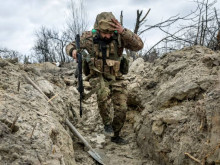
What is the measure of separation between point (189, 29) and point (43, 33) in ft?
68.6

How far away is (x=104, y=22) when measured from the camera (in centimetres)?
386

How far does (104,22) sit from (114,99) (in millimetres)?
1314

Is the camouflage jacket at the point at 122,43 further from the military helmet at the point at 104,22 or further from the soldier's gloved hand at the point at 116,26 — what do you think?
A: the military helmet at the point at 104,22

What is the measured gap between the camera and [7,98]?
2449 millimetres

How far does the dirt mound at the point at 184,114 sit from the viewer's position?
2199 millimetres

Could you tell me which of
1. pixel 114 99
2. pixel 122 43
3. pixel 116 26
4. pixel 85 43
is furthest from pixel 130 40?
pixel 114 99

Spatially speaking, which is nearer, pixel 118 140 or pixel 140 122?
pixel 140 122

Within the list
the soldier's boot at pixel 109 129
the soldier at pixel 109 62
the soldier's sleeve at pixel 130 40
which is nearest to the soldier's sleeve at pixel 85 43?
the soldier at pixel 109 62

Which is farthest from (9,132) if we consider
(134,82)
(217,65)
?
(134,82)

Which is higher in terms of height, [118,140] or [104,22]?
[104,22]

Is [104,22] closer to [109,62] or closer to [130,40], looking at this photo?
[130,40]

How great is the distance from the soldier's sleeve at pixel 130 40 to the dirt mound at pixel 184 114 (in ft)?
2.71

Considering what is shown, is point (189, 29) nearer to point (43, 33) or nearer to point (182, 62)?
point (182, 62)

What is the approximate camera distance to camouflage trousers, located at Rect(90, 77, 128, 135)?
152 inches
